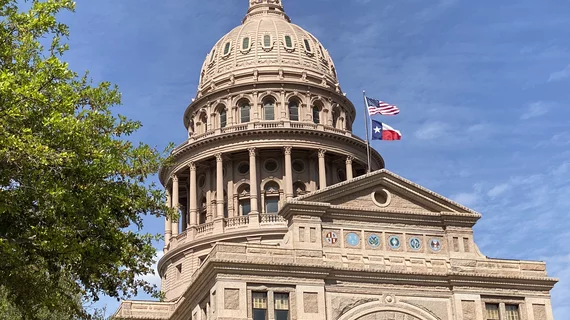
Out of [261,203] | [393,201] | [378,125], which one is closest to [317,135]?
[261,203]

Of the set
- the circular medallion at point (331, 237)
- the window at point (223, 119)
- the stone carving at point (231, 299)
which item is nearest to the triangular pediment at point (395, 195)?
the circular medallion at point (331, 237)

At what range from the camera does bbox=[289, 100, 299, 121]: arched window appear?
81938mm

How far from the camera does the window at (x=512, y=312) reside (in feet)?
176

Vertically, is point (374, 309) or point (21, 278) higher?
point (374, 309)

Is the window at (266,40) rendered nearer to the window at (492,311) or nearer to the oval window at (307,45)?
the oval window at (307,45)

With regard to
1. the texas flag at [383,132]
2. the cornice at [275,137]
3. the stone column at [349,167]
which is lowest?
the texas flag at [383,132]

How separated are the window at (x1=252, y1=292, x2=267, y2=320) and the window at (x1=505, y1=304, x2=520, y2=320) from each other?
A: 14860mm

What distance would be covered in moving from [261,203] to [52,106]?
166ft

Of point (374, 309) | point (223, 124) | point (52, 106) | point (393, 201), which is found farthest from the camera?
point (223, 124)

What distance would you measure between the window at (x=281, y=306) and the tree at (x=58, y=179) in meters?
20.2

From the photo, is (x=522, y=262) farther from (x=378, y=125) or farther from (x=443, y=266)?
(x=378, y=125)

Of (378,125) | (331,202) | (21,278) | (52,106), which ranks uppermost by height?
(378,125)

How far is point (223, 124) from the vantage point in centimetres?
8212

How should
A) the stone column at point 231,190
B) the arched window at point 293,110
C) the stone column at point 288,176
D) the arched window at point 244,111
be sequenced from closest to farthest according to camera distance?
the stone column at point 288,176 → the stone column at point 231,190 → the arched window at point 244,111 → the arched window at point 293,110
